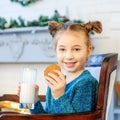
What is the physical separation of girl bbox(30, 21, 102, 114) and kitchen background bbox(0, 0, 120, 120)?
1317 millimetres

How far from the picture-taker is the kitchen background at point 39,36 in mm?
2803

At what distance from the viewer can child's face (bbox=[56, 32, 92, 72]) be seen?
143cm

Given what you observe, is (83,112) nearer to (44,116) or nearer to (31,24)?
(44,116)

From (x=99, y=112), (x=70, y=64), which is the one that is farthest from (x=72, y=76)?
(x=99, y=112)

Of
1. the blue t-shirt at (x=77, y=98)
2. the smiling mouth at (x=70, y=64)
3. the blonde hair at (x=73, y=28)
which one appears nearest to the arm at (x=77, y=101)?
the blue t-shirt at (x=77, y=98)

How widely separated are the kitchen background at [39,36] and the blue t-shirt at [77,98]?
140cm

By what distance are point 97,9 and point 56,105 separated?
65.1 inches

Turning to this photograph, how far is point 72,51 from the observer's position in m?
1.44

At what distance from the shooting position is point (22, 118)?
136cm

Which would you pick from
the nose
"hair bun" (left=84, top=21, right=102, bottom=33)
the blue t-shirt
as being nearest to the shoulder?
the blue t-shirt

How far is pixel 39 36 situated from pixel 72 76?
150 centimetres

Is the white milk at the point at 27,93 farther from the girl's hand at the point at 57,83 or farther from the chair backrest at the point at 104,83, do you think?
the chair backrest at the point at 104,83

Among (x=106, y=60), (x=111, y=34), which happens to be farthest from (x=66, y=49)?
(x=111, y=34)

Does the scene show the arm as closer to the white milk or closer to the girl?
the girl
